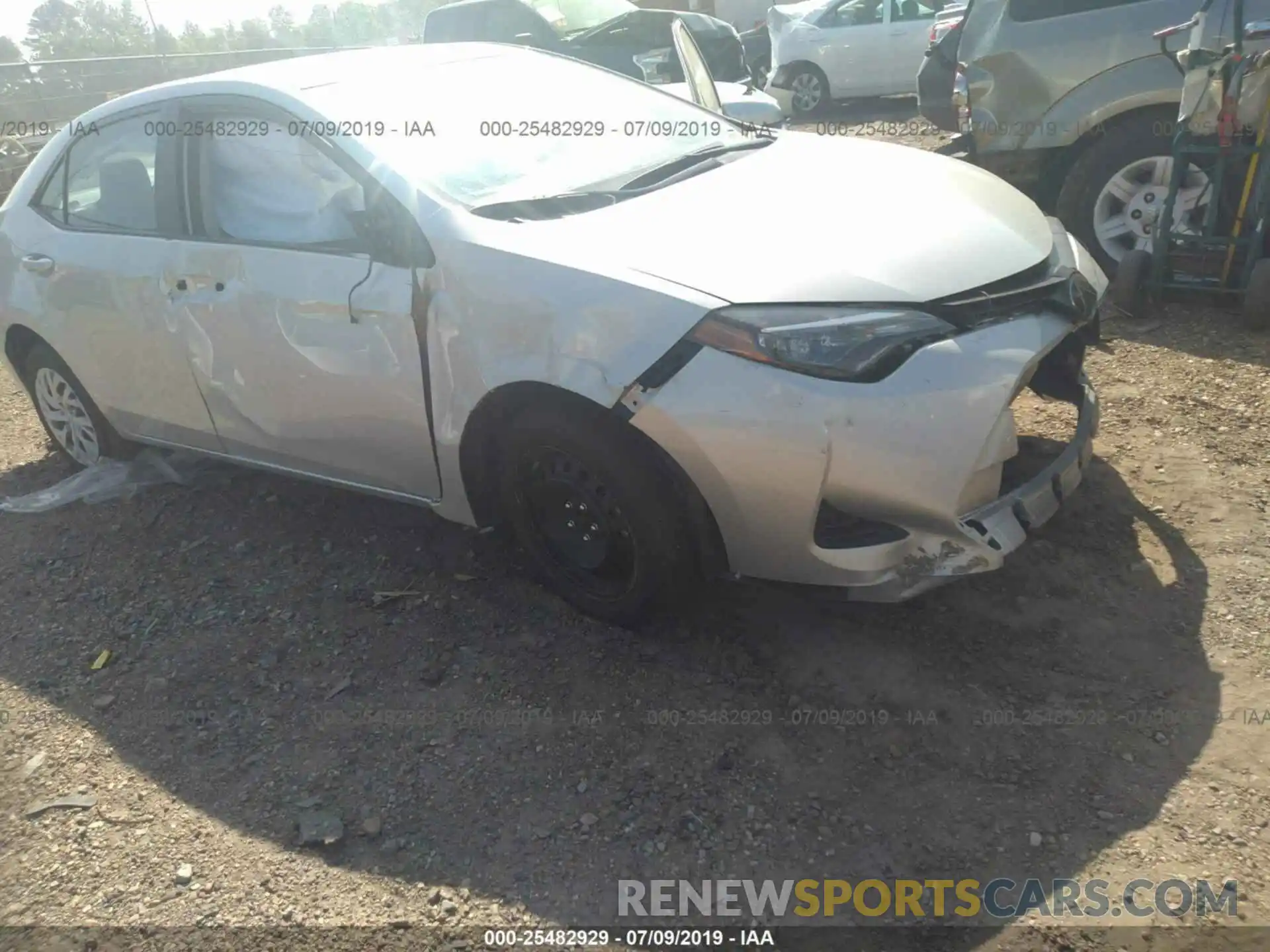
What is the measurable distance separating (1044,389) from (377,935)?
255 centimetres

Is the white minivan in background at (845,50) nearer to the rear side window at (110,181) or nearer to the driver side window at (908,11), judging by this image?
the driver side window at (908,11)

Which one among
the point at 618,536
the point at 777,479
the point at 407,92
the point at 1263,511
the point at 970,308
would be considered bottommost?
the point at 1263,511

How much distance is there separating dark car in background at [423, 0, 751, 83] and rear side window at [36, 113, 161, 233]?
5.44 metres

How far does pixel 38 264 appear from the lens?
4.11 m

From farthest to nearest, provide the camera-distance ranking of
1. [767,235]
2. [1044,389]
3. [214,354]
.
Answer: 1. [214,354]
2. [1044,389]
3. [767,235]

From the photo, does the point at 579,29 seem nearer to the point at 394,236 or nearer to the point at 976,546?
the point at 394,236

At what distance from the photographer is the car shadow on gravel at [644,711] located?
232 cm

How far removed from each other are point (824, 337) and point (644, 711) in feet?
3.76

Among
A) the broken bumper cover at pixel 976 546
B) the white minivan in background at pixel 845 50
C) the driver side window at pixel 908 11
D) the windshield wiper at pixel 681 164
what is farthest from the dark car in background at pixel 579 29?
the broken bumper cover at pixel 976 546

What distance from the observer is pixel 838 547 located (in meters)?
2.56

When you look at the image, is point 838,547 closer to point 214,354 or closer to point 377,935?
point 377,935

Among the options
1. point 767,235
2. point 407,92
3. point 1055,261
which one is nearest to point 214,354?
point 407,92

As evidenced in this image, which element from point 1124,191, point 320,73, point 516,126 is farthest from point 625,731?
point 1124,191

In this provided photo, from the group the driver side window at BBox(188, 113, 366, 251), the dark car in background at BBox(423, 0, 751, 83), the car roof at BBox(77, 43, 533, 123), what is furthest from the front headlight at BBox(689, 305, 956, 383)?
the dark car in background at BBox(423, 0, 751, 83)
